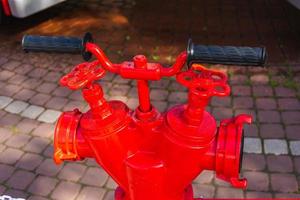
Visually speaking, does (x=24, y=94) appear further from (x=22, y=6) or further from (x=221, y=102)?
(x=221, y=102)

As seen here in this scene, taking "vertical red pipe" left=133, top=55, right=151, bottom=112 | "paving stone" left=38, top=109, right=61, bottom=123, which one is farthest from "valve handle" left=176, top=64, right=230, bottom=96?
"paving stone" left=38, top=109, right=61, bottom=123

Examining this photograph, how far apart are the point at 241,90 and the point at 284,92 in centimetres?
41

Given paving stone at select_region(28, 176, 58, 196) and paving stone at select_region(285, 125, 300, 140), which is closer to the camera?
paving stone at select_region(28, 176, 58, 196)

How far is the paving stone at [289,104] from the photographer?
3.89m

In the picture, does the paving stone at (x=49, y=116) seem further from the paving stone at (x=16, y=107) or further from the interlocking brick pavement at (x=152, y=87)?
the paving stone at (x=16, y=107)

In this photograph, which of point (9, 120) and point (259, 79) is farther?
point (259, 79)

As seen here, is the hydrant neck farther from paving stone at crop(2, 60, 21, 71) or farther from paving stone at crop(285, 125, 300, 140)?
paving stone at crop(2, 60, 21, 71)

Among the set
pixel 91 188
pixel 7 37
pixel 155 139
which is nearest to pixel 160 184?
pixel 155 139

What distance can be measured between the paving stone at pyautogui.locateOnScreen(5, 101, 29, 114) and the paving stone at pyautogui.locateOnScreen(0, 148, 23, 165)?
0.56m

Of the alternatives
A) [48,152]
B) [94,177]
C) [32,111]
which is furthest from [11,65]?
[94,177]

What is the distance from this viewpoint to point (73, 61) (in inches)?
190

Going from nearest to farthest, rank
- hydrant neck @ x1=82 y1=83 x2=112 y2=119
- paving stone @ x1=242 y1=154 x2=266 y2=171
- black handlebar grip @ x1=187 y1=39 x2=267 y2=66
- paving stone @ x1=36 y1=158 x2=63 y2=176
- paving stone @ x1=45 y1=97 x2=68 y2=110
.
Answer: black handlebar grip @ x1=187 y1=39 x2=267 y2=66 < hydrant neck @ x1=82 y1=83 x2=112 y2=119 < paving stone @ x1=242 y1=154 x2=266 y2=171 < paving stone @ x1=36 y1=158 x2=63 y2=176 < paving stone @ x1=45 y1=97 x2=68 y2=110

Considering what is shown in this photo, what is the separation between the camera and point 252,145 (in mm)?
3529

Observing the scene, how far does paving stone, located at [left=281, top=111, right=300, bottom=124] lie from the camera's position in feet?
12.2
